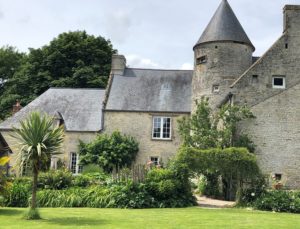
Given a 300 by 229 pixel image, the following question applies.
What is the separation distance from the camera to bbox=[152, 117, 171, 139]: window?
110ft

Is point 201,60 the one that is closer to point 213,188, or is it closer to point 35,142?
point 213,188

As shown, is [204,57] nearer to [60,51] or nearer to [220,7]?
[220,7]

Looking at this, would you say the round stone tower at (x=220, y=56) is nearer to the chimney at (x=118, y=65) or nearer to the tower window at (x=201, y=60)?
the tower window at (x=201, y=60)

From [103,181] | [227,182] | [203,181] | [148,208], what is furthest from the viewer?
[203,181]

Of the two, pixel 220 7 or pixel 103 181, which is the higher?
pixel 220 7

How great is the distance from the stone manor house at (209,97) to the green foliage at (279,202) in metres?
6.83

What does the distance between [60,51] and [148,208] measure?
36868mm

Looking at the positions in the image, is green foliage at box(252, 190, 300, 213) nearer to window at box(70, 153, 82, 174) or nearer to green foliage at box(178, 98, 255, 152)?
green foliage at box(178, 98, 255, 152)

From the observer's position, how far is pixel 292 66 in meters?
26.3

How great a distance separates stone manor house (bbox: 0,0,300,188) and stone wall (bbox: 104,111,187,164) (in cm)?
7

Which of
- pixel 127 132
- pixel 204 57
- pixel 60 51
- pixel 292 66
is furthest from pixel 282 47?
pixel 60 51

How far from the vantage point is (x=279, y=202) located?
18219mm

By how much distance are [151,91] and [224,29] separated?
25.8 ft

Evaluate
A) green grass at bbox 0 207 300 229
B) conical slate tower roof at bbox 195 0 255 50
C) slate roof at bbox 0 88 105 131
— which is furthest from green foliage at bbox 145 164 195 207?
slate roof at bbox 0 88 105 131
